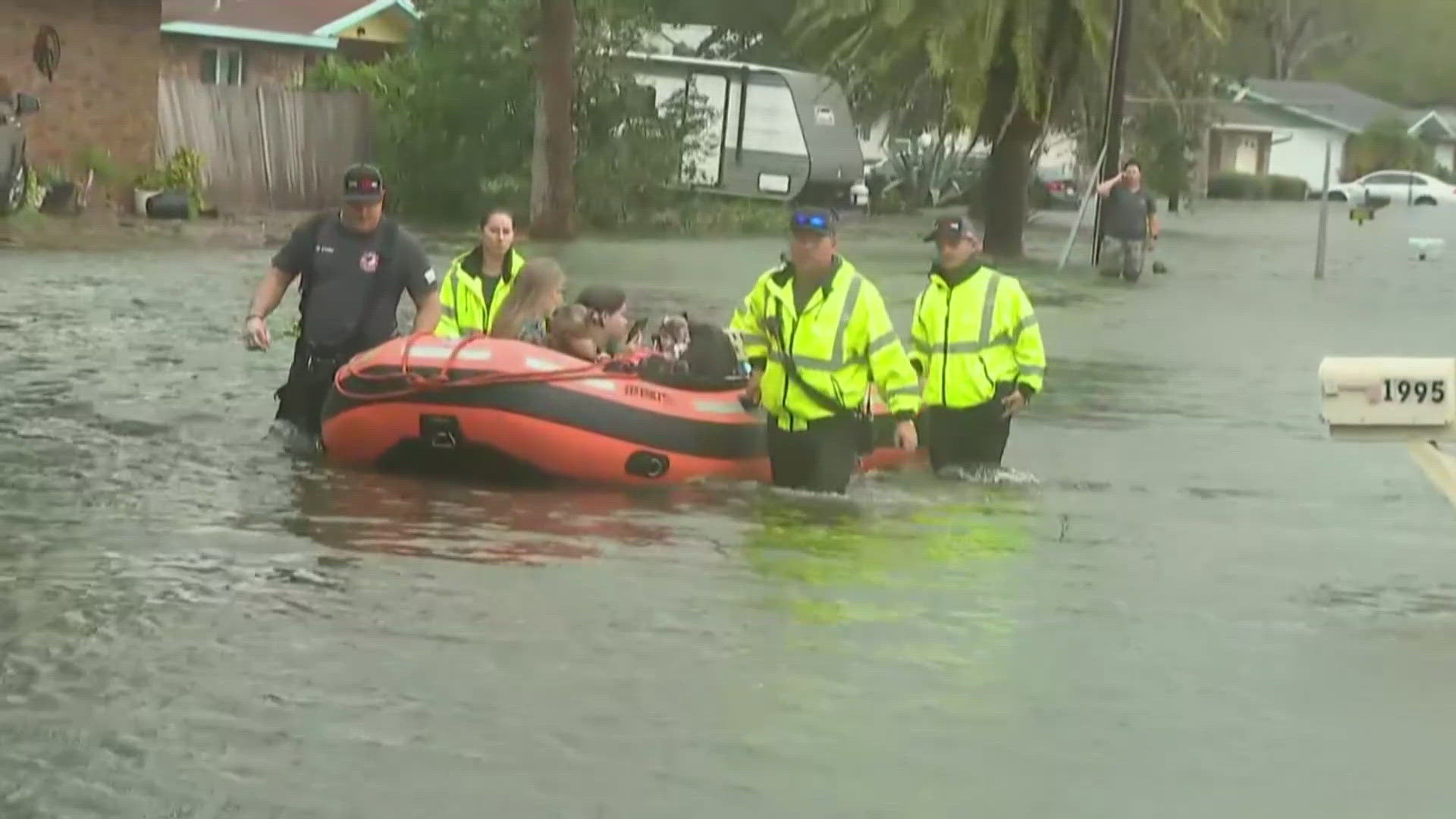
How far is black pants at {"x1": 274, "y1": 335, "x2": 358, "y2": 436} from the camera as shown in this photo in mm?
14016

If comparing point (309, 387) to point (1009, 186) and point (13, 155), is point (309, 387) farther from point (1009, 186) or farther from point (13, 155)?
point (1009, 186)

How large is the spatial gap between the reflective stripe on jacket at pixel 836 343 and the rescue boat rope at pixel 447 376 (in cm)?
91

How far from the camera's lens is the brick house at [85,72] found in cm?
3409

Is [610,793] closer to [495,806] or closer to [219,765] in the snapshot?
[495,806]

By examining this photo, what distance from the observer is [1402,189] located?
304 ft

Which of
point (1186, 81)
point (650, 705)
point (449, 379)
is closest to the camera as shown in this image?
point (650, 705)

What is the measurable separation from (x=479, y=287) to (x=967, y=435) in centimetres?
265

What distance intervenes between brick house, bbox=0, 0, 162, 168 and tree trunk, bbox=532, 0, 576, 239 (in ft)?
18.4

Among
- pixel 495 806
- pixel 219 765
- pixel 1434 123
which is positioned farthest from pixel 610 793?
pixel 1434 123

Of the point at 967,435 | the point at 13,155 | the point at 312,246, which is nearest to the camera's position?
the point at 312,246

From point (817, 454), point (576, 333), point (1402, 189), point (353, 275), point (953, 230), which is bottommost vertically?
point (817, 454)

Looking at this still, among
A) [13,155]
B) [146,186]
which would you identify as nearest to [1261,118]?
[146,186]

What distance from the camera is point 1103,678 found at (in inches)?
374

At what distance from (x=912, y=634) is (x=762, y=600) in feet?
3.01
